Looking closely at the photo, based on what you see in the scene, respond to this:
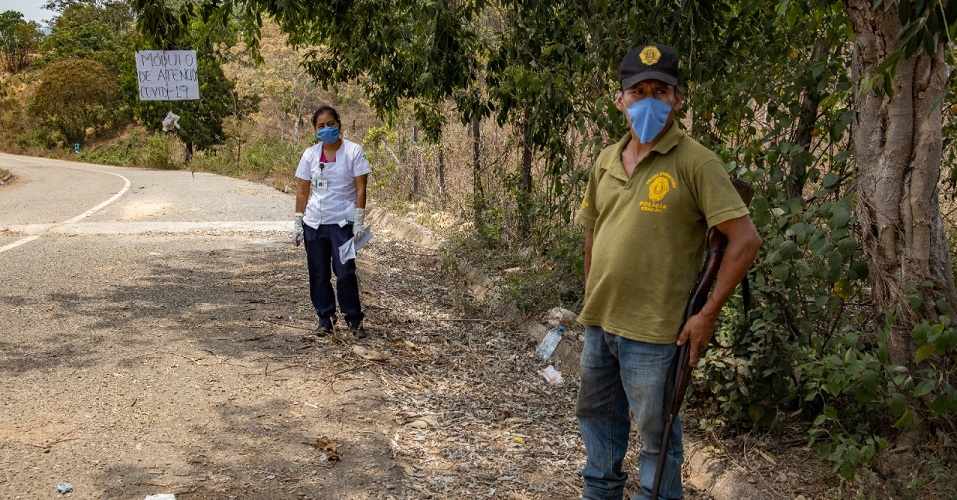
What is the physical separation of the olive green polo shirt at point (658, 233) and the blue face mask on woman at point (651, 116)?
5 centimetres

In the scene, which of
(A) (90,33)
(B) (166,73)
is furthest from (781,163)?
(A) (90,33)

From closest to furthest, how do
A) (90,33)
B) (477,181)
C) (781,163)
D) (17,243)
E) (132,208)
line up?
1. (781,163)
2. (477,181)
3. (17,243)
4. (132,208)
5. (90,33)

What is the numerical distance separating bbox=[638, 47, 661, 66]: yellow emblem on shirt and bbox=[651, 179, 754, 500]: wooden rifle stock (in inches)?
21.0

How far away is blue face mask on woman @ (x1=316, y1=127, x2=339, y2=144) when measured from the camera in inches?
251

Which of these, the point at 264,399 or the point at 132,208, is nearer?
the point at 264,399

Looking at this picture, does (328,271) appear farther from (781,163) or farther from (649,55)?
(649,55)

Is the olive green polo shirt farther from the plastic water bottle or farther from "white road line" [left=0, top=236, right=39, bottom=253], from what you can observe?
"white road line" [left=0, top=236, right=39, bottom=253]

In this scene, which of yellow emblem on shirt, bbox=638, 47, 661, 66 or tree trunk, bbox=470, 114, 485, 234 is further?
tree trunk, bbox=470, 114, 485, 234

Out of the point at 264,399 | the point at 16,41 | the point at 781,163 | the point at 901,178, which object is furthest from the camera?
the point at 16,41

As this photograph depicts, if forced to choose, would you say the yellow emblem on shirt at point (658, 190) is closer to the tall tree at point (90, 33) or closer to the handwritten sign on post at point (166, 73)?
the handwritten sign on post at point (166, 73)

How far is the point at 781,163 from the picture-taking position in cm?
452

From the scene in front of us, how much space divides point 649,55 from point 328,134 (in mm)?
3684

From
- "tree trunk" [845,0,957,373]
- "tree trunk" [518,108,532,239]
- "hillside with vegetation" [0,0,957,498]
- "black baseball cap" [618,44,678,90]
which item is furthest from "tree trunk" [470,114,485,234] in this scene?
"black baseball cap" [618,44,678,90]

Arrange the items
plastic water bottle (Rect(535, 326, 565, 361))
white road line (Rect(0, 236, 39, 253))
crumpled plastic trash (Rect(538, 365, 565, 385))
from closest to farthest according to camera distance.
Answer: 1. crumpled plastic trash (Rect(538, 365, 565, 385))
2. plastic water bottle (Rect(535, 326, 565, 361))
3. white road line (Rect(0, 236, 39, 253))
